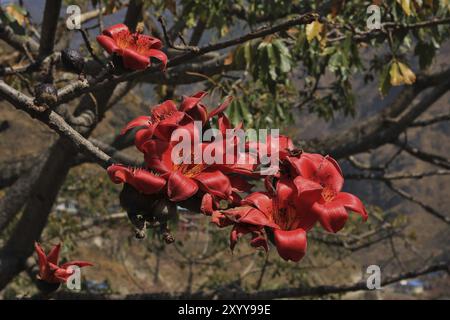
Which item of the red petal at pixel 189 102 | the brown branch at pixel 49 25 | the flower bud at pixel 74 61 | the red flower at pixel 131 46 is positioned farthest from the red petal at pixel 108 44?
the brown branch at pixel 49 25

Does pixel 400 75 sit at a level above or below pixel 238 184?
above

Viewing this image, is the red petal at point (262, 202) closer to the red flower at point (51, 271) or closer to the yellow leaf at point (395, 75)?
the red flower at point (51, 271)

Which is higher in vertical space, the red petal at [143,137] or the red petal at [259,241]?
the red petal at [143,137]

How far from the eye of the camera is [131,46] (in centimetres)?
135

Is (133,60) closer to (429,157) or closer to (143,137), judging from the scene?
(143,137)

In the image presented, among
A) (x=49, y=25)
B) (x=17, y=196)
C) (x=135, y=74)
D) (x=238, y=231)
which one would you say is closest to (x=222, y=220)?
(x=238, y=231)

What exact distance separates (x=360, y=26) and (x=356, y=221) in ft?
17.1

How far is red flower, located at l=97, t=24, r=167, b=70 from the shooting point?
4.28 ft

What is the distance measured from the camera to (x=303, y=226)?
0.99 metres

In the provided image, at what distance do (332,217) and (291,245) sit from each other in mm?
89

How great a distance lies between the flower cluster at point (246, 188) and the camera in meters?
0.97

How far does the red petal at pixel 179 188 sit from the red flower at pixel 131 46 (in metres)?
0.42

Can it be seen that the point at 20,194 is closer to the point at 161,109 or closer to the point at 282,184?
the point at 161,109

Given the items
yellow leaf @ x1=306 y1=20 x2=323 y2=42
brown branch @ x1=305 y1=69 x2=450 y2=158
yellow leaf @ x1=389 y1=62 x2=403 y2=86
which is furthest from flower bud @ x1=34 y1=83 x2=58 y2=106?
brown branch @ x1=305 y1=69 x2=450 y2=158
